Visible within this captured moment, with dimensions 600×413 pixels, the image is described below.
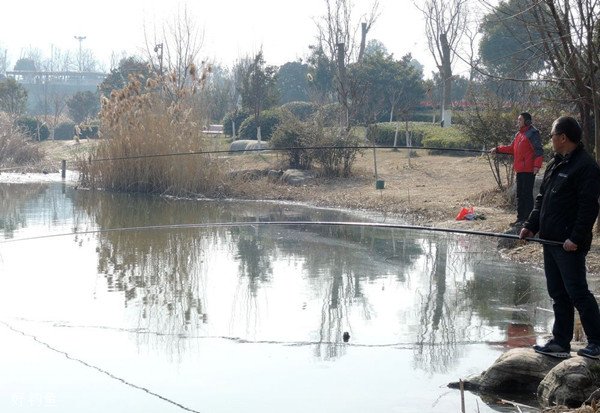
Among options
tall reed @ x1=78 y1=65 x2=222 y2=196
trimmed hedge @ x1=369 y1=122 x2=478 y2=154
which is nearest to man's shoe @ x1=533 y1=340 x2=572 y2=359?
tall reed @ x1=78 y1=65 x2=222 y2=196

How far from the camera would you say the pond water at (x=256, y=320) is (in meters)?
7.22

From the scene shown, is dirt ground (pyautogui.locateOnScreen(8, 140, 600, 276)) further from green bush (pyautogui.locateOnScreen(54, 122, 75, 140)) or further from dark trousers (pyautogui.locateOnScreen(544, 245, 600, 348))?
green bush (pyautogui.locateOnScreen(54, 122, 75, 140))

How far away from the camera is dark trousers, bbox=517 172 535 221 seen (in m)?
13.4

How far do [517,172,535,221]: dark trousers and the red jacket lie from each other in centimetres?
9

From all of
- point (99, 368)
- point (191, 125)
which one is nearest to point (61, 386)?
point (99, 368)

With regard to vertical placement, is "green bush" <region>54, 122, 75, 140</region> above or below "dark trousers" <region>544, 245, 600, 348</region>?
above

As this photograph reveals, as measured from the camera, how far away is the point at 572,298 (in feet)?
23.1

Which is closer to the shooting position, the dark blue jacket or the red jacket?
the dark blue jacket

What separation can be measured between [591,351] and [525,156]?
6.68 meters

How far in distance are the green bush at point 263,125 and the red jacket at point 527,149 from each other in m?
22.3

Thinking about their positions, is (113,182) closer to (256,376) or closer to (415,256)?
(415,256)

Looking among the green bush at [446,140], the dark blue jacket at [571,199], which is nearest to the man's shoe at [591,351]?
the dark blue jacket at [571,199]

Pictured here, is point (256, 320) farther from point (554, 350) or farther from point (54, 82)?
point (54, 82)

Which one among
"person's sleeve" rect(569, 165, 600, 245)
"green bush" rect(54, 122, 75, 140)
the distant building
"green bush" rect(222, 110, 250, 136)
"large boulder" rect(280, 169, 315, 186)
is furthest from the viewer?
the distant building
